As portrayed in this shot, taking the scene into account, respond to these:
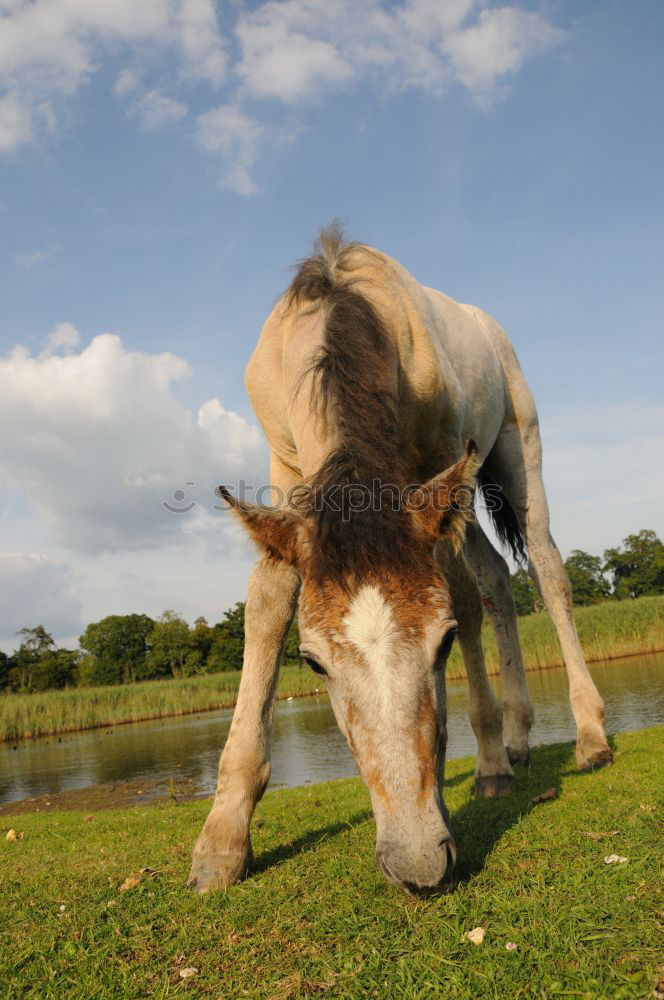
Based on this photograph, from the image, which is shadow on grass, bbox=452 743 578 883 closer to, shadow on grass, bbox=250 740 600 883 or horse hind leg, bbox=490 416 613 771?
shadow on grass, bbox=250 740 600 883

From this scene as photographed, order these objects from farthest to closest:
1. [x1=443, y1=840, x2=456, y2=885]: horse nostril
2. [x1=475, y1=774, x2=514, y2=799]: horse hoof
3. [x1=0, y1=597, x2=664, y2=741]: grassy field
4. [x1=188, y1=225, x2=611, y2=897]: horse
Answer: [x1=0, y1=597, x2=664, y2=741]: grassy field
[x1=475, y1=774, x2=514, y2=799]: horse hoof
[x1=188, y1=225, x2=611, y2=897]: horse
[x1=443, y1=840, x2=456, y2=885]: horse nostril

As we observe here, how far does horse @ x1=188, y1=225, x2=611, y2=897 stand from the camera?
2451 mm

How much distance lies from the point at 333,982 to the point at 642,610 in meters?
24.0

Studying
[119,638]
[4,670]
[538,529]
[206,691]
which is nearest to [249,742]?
[538,529]

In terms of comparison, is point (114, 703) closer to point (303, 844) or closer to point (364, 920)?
point (303, 844)

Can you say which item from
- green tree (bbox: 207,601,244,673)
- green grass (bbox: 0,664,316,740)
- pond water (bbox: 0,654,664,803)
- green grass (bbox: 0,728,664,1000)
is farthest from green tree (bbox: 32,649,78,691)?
green grass (bbox: 0,728,664,1000)

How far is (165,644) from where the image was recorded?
192 ft

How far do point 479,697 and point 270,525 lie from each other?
2.18 meters

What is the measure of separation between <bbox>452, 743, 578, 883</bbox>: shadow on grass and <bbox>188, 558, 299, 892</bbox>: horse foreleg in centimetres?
101

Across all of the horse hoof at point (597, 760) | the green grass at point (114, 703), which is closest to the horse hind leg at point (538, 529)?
the horse hoof at point (597, 760)

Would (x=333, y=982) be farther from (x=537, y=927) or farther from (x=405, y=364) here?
(x=405, y=364)

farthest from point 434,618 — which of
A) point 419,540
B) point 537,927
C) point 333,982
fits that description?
point 333,982

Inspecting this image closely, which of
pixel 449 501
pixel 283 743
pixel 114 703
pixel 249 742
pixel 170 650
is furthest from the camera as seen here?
pixel 170 650

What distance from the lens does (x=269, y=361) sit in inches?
180
